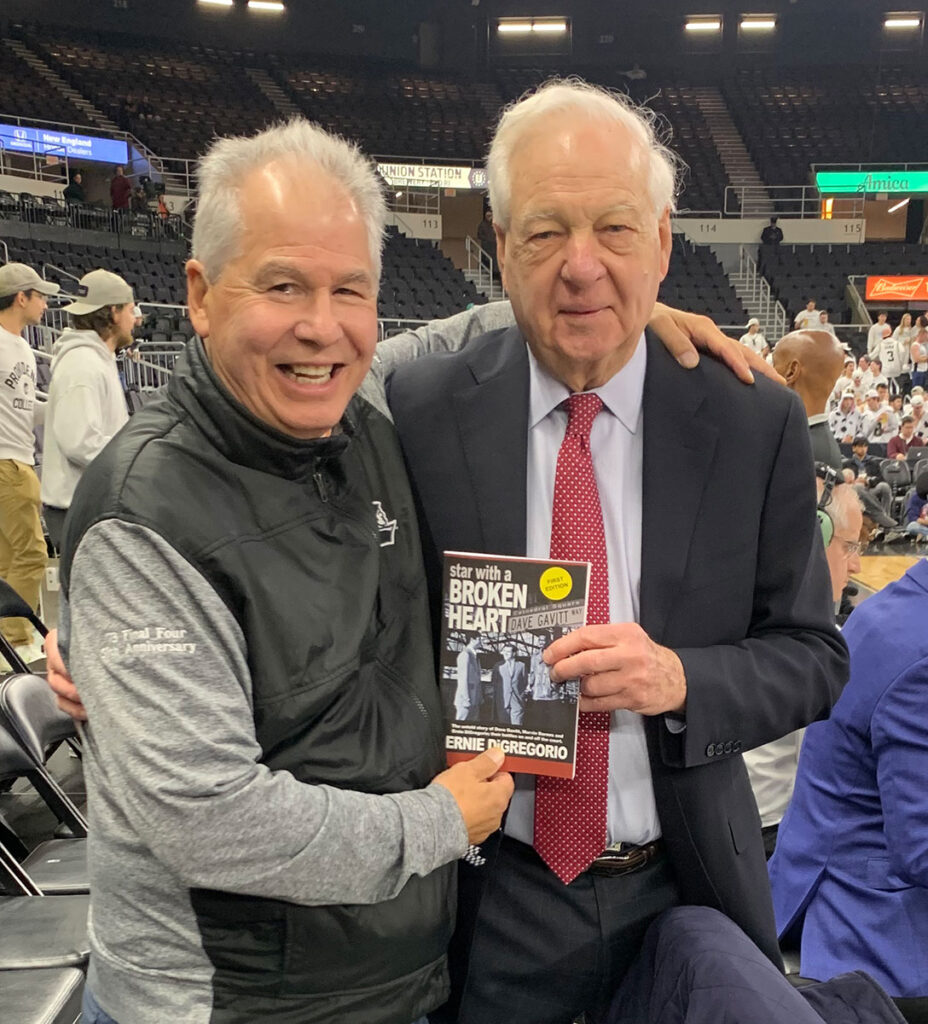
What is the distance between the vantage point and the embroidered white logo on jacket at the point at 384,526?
3.93 feet

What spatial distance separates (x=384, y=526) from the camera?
121 centimetres

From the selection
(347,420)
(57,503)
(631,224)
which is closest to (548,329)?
(631,224)

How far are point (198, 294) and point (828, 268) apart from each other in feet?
68.5

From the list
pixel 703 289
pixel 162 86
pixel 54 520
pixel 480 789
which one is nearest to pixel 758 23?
pixel 703 289

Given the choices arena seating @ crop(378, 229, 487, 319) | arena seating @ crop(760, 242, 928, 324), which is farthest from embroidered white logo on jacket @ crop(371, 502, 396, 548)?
arena seating @ crop(760, 242, 928, 324)

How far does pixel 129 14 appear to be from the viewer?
2084 cm

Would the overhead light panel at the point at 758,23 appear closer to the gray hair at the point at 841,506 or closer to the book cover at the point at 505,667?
the gray hair at the point at 841,506

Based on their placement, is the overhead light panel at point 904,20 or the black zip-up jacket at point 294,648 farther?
the overhead light panel at point 904,20

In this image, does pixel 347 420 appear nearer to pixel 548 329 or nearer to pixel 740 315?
pixel 548 329

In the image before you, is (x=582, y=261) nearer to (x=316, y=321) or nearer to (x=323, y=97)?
(x=316, y=321)

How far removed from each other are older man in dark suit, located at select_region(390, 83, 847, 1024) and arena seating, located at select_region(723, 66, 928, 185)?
23056mm

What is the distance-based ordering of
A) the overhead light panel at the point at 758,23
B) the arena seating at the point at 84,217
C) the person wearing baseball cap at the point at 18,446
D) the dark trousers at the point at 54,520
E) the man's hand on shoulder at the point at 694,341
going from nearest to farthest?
the man's hand on shoulder at the point at 694,341, the dark trousers at the point at 54,520, the person wearing baseball cap at the point at 18,446, the arena seating at the point at 84,217, the overhead light panel at the point at 758,23

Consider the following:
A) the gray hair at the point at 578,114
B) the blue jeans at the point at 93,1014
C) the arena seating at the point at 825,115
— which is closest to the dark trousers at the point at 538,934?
the blue jeans at the point at 93,1014

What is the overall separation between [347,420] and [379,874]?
56cm
